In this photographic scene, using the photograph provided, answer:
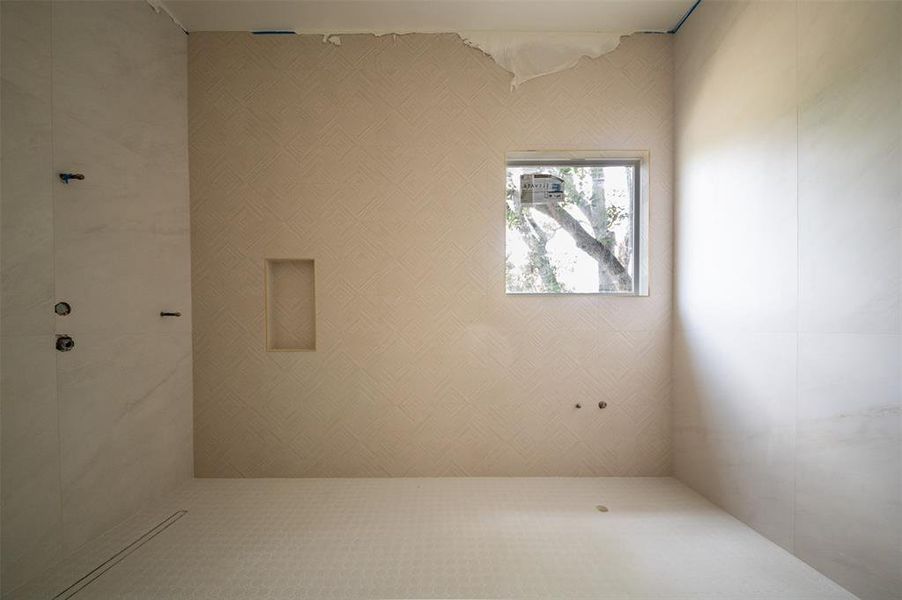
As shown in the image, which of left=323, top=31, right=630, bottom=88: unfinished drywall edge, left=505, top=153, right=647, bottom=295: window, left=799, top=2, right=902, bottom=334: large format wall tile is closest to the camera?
left=799, top=2, right=902, bottom=334: large format wall tile

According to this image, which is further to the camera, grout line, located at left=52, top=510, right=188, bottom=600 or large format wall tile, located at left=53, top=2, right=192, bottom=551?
large format wall tile, located at left=53, top=2, right=192, bottom=551

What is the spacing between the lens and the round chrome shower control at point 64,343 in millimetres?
1479

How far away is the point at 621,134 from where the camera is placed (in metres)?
2.20

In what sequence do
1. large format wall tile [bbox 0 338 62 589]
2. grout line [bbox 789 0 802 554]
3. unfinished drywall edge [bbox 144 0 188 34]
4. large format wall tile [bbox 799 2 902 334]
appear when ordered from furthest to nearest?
unfinished drywall edge [bbox 144 0 188 34], grout line [bbox 789 0 802 554], large format wall tile [bbox 0 338 62 589], large format wall tile [bbox 799 2 902 334]

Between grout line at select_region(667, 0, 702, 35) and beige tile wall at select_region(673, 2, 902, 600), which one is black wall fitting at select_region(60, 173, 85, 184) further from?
grout line at select_region(667, 0, 702, 35)

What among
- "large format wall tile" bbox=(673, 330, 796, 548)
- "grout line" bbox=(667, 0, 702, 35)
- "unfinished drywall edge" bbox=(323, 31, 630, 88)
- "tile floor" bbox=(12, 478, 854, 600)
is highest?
"grout line" bbox=(667, 0, 702, 35)

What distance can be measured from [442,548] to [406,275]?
1309mm

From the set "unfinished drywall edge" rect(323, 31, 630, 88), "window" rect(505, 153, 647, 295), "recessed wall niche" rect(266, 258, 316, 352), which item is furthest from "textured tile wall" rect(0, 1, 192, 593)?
"window" rect(505, 153, 647, 295)

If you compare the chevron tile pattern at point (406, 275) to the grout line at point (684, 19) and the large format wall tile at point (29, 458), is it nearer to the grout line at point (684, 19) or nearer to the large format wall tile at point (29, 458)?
the grout line at point (684, 19)

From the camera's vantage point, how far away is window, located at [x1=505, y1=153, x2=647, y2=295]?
2291 mm

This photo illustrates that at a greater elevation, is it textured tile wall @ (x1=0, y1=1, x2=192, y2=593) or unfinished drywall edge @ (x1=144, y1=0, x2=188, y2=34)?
unfinished drywall edge @ (x1=144, y1=0, x2=188, y2=34)

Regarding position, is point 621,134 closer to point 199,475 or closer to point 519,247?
point 519,247

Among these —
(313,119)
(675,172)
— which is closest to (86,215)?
(313,119)

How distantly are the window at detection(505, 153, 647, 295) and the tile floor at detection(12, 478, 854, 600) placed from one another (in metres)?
1.12
